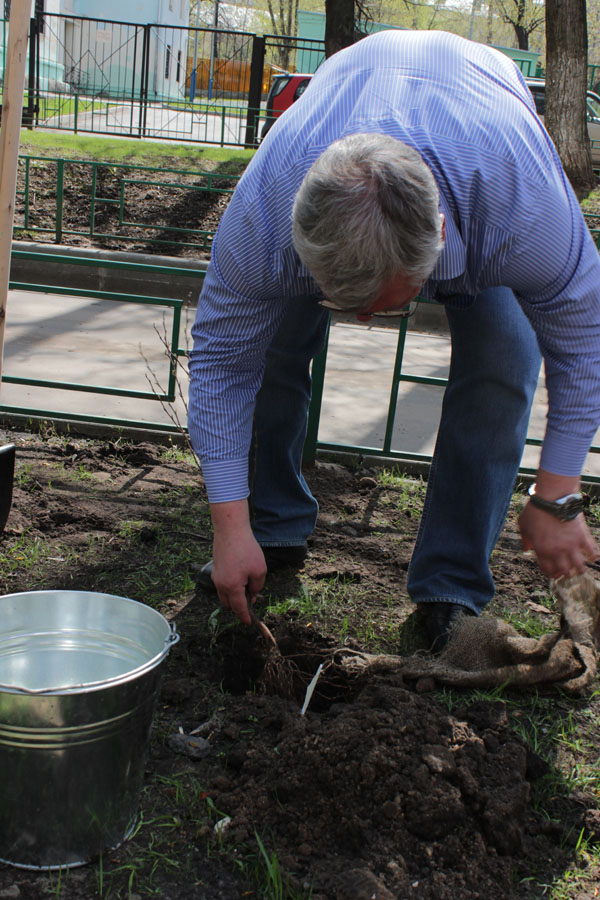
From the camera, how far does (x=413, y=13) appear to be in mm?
37375

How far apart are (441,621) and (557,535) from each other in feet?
2.16

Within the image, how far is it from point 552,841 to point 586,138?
10.9 metres

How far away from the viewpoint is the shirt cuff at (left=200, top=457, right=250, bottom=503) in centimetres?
197

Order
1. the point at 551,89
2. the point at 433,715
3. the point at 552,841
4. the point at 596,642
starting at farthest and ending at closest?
the point at 551,89 < the point at 596,642 < the point at 433,715 < the point at 552,841

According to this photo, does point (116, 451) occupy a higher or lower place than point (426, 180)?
lower

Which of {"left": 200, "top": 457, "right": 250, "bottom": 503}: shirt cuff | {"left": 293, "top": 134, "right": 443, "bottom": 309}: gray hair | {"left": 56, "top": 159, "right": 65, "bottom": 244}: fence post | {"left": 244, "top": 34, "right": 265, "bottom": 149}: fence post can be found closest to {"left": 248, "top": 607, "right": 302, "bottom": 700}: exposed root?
{"left": 200, "top": 457, "right": 250, "bottom": 503}: shirt cuff

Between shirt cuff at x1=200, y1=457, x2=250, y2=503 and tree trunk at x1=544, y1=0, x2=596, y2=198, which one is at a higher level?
tree trunk at x1=544, y1=0, x2=596, y2=198

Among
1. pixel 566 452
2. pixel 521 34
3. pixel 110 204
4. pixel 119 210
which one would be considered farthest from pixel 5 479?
pixel 521 34

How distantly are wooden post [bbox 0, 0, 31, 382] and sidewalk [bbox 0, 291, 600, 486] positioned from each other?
→ 3.41 feet

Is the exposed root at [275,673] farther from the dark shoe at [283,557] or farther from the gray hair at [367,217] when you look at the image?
the gray hair at [367,217]

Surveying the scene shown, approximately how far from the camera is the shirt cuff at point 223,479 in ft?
6.46

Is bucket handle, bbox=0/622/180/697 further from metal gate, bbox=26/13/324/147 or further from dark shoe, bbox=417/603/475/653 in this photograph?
metal gate, bbox=26/13/324/147

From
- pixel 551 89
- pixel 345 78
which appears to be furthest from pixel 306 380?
pixel 551 89

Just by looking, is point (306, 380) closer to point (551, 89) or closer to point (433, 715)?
point (433, 715)
